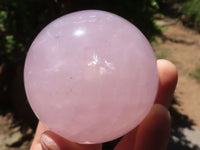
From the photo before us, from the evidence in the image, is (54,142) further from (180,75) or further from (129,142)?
(180,75)

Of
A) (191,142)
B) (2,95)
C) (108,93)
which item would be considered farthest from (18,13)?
(191,142)

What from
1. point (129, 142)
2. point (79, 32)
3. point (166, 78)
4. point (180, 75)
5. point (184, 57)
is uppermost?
point (79, 32)

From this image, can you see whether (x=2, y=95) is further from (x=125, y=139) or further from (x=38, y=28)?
(x=125, y=139)

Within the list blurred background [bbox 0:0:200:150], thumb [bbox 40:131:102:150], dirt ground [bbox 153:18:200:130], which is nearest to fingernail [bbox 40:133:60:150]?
thumb [bbox 40:131:102:150]

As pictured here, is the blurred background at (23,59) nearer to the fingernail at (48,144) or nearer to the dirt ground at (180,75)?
the dirt ground at (180,75)

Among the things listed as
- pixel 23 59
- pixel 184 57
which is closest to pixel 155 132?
pixel 23 59

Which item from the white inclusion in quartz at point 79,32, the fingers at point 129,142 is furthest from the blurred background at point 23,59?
the fingers at point 129,142

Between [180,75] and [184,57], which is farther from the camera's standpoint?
[184,57]
